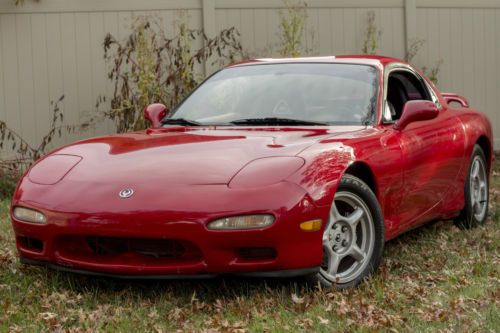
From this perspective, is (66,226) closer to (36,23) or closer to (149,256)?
(149,256)

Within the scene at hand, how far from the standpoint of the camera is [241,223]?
420cm

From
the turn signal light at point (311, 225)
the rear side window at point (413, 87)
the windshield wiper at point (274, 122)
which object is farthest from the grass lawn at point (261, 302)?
the rear side window at point (413, 87)

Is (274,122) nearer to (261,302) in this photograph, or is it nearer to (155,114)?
(155,114)

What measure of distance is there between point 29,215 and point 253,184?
123 cm

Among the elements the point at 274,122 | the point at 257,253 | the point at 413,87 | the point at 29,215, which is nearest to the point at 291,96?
the point at 274,122

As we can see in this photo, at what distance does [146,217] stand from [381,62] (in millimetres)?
2413

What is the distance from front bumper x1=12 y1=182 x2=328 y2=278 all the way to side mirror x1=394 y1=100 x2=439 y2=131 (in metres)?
1.28

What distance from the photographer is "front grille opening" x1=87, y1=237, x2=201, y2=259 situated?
14.2ft

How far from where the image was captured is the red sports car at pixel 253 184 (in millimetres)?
4258

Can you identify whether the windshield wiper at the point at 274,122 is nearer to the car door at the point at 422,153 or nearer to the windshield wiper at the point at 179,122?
the windshield wiper at the point at 179,122

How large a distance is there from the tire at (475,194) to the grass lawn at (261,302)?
1.20m

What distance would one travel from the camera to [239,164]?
4.45 meters

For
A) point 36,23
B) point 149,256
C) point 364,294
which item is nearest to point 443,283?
point 364,294

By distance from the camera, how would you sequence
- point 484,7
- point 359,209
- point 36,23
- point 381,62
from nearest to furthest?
point 359,209, point 381,62, point 36,23, point 484,7
